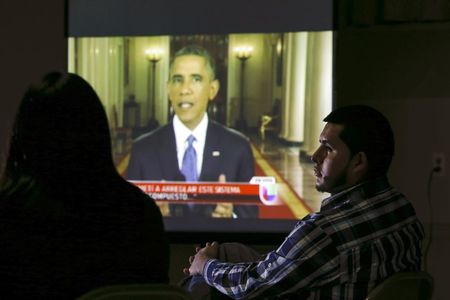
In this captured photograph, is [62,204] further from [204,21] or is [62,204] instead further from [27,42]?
[27,42]

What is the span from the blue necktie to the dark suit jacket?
1.1 inches

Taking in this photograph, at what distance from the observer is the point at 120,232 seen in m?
1.29

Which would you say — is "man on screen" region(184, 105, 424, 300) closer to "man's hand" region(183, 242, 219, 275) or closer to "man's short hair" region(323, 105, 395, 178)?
"man's short hair" region(323, 105, 395, 178)

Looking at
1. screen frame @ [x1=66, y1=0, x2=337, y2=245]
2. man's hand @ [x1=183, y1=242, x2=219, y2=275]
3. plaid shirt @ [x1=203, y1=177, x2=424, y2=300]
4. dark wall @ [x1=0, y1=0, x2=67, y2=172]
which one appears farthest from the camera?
dark wall @ [x1=0, y1=0, x2=67, y2=172]

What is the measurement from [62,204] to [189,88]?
2058mm

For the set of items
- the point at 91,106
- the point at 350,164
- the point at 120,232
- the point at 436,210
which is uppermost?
the point at 91,106

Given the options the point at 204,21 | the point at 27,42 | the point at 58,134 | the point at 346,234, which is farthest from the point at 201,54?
the point at 58,134

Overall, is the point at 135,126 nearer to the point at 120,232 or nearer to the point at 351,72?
the point at 351,72

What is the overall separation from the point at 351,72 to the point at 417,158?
54cm

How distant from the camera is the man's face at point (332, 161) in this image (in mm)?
1724

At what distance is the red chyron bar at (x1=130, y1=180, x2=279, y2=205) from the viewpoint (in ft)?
10.6

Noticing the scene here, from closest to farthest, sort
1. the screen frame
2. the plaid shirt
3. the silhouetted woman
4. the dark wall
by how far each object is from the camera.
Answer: the silhouetted woman
the plaid shirt
the screen frame
the dark wall

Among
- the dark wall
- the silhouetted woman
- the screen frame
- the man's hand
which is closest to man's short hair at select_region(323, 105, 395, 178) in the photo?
the man's hand

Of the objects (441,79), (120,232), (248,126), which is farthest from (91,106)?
(441,79)
